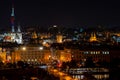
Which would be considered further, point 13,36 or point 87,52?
point 13,36

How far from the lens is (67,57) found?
69.2 feet

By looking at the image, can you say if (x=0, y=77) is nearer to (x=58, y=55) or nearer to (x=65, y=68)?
Result: (x=65, y=68)

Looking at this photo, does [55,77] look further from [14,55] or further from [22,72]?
[14,55]

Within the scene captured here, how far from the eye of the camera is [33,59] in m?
20.8

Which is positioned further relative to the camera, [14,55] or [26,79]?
[14,55]

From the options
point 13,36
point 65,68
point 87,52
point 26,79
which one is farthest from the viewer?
point 13,36

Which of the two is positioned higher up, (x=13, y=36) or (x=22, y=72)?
(x=13, y=36)

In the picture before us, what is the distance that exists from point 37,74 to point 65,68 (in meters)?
2.34

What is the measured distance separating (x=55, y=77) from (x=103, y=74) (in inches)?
99.5

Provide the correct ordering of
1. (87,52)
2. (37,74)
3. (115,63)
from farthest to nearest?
(87,52)
(115,63)
(37,74)

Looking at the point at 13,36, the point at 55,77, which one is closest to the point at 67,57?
the point at 55,77

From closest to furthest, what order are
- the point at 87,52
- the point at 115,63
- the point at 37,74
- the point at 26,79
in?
the point at 26,79 < the point at 37,74 < the point at 115,63 < the point at 87,52

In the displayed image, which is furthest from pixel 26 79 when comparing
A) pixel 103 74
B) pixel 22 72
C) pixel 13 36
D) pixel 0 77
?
pixel 13 36

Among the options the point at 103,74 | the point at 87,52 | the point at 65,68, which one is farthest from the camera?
the point at 87,52
